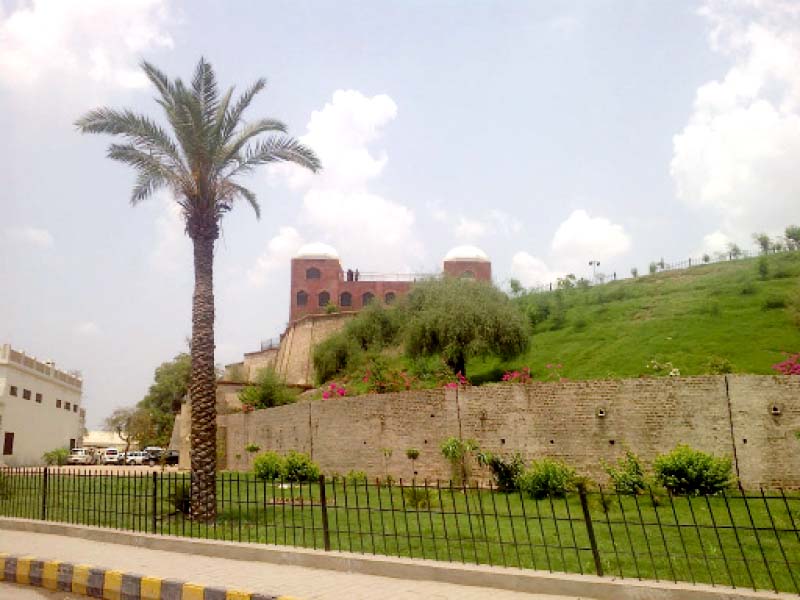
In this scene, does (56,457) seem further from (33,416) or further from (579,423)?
(579,423)

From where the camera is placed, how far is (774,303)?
3425 cm

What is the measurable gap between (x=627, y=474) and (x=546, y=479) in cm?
188

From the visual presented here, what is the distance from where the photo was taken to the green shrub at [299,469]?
20450 mm

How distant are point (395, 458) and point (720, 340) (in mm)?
18801

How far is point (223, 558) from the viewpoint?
809cm

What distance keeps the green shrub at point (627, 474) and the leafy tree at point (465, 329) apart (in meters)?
13.7

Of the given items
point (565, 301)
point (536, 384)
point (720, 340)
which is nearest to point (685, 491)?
point (536, 384)

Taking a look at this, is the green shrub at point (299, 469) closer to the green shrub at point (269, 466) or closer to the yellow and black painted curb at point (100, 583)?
the green shrub at point (269, 466)

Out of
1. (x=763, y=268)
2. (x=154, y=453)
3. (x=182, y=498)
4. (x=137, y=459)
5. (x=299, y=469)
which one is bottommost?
(x=182, y=498)

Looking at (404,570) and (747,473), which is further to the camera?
(747,473)

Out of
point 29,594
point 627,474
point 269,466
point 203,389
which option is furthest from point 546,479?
point 29,594

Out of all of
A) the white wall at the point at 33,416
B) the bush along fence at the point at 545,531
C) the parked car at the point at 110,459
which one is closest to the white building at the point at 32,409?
the white wall at the point at 33,416

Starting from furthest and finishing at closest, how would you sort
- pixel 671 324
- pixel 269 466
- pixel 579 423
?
1. pixel 671 324
2. pixel 269 466
3. pixel 579 423

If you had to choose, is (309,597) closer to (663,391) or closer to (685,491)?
(685,491)
